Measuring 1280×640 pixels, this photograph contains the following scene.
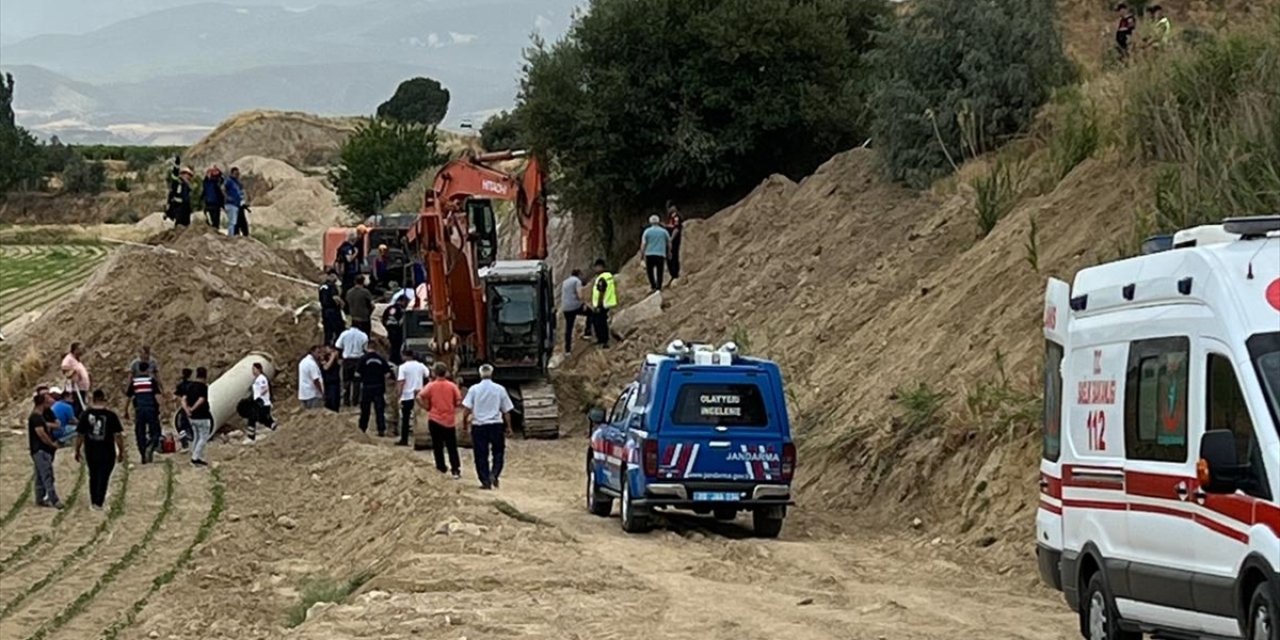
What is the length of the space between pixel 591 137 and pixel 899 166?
34.4ft

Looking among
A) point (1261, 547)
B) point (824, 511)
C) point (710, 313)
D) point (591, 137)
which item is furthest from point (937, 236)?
point (1261, 547)

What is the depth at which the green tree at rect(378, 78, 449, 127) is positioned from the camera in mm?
166375

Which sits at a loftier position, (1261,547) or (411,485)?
(1261,547)

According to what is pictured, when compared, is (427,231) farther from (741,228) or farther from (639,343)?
(741,228)

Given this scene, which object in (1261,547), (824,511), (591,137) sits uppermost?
(591,137)

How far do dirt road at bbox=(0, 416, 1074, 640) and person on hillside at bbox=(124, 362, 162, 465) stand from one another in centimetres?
224

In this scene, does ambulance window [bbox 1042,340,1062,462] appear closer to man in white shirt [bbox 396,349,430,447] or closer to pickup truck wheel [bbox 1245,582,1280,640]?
pickup truck wheel [bbox 1245,582,1280,640]

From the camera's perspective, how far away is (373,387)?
32.8 meters

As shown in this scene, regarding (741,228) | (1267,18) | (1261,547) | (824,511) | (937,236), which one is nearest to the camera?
(1261,547)

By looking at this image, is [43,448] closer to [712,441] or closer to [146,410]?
[146,410]

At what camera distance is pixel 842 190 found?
39.4 m

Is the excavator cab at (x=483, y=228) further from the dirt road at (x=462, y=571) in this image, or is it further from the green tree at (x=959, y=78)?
the green tree at (x=959, y=78)

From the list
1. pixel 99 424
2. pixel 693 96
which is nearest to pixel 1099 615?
pixel 99 424

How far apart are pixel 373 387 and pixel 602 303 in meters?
6.63
